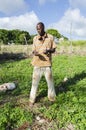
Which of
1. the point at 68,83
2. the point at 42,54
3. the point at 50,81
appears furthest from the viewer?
the point at 68,83

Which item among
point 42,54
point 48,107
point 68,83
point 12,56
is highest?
point 42,54

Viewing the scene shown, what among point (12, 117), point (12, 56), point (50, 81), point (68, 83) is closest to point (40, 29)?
point (50, 81)

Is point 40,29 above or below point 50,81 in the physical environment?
above

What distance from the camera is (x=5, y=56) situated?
2148 cm

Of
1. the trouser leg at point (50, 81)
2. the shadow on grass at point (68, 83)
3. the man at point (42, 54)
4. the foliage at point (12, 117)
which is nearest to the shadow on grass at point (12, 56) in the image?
the shadow on grass at point (68, 83)

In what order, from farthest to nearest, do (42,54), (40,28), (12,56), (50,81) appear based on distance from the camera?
(12,56) < (50,81) < (42,54) < (40,28)

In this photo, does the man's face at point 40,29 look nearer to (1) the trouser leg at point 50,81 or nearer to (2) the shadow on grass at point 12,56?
(1) the trouser leg at point 50,81

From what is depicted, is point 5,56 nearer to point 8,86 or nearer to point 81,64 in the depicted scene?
point 81,64

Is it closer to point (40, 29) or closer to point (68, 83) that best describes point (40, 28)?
point (40, 29)

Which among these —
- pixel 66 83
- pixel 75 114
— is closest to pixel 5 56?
pixel 66 83

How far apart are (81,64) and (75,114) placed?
31.3 ft

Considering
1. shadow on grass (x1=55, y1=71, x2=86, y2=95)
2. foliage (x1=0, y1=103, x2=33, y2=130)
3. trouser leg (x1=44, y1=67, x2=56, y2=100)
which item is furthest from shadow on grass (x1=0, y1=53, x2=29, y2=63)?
foliage (x1=0, y1=103, x2=33, y2=130)

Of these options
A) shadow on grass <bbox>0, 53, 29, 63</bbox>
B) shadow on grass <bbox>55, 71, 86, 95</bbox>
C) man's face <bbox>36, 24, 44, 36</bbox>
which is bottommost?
shadow on grass <bbox>0, 53, 29, 63</bbox>

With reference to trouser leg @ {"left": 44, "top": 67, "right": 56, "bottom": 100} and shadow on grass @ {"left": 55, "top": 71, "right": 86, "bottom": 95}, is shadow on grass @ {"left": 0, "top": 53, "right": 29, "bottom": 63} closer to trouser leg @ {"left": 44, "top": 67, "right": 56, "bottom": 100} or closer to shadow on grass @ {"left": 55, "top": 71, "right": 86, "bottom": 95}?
shadow on grass @ {"left": 55, "top": 71, "right": 86, "bottom": 95}
